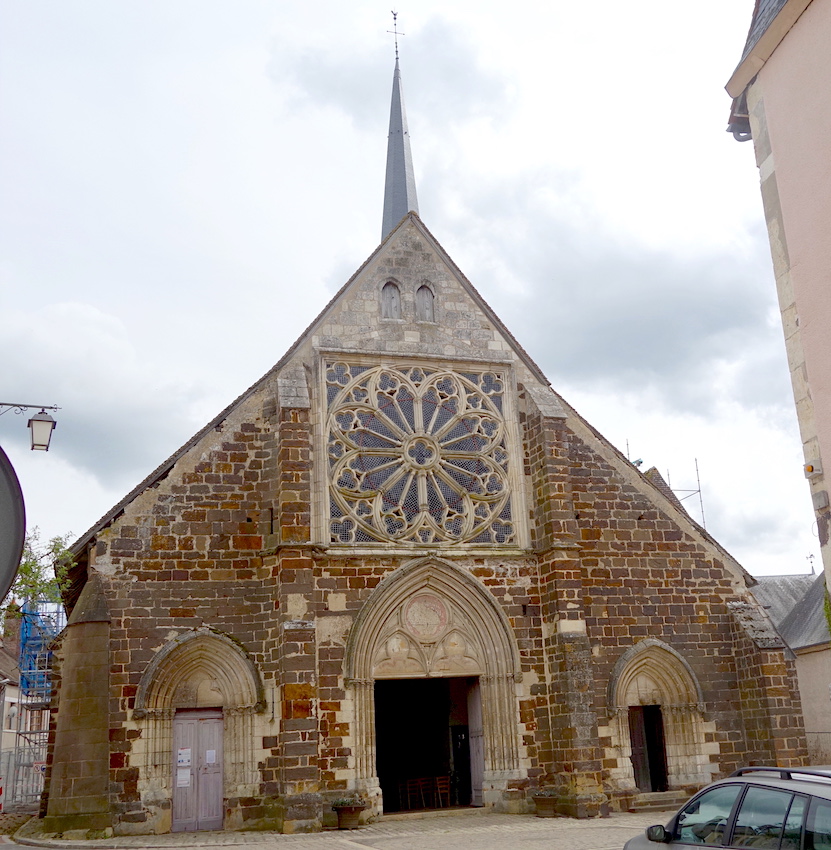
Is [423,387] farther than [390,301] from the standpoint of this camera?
No

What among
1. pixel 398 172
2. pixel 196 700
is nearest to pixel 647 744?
pixel 196 700

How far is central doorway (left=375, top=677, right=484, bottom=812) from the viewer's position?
55.5 ft

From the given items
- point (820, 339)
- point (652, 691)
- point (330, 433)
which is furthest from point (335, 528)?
point (820, 339)

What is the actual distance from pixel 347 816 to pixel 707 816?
351 inches

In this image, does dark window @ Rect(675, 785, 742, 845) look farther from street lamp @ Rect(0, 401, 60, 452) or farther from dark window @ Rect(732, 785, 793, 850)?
street lamp @ Rect(0, 401, 60, 452)

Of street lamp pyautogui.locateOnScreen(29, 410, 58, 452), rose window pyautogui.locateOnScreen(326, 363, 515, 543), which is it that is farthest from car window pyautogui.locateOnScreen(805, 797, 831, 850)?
rose window pyautogui.locateOnScreen(326, 363, 515, 543)

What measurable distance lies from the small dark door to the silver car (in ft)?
34.4

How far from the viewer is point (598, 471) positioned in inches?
700

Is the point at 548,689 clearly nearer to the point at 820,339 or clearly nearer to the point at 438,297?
the point at 438,297

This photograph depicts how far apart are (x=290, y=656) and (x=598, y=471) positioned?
673 cm

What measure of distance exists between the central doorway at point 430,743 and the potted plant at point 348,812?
100 inches

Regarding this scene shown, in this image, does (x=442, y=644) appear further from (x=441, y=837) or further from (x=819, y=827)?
(x=819, y=827)

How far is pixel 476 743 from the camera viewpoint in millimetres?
16469

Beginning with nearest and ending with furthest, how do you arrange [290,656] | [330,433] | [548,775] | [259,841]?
[259,841]
[290,656]
[548,775]
[330,433]
